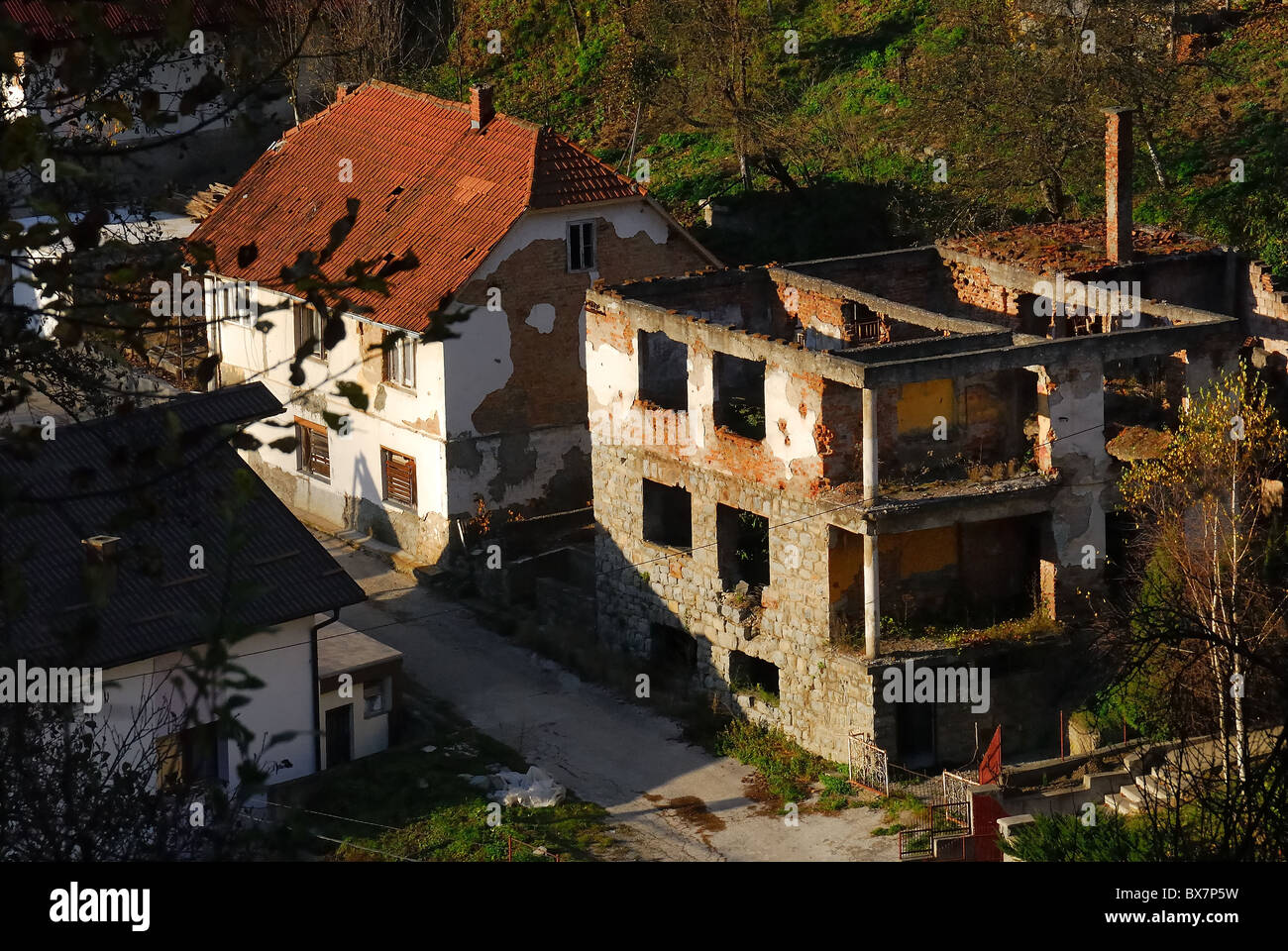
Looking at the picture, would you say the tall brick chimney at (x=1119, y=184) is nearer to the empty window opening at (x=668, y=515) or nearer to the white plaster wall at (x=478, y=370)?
the empty window opening at (x=668, y=515)

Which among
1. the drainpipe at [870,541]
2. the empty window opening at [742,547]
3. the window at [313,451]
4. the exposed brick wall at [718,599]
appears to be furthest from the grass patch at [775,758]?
the window at [313,451]

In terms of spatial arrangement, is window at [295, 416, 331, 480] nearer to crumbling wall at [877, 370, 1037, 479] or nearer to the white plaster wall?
the white plaster wall

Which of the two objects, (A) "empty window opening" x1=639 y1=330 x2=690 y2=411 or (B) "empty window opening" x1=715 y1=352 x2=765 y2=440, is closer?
(B) "empty window opening" x1=715 y1=352 x2=765 y2=440

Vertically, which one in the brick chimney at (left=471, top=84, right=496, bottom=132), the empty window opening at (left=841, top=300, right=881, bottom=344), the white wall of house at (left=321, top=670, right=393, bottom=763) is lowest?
the white wall of house at (left=321, top=670, right=393, bottom=763)

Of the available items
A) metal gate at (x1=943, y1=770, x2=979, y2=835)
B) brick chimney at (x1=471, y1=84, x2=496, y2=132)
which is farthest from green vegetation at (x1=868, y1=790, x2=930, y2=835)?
brick chimney at (x1=471, y1=84, x2=496, y2=132)
